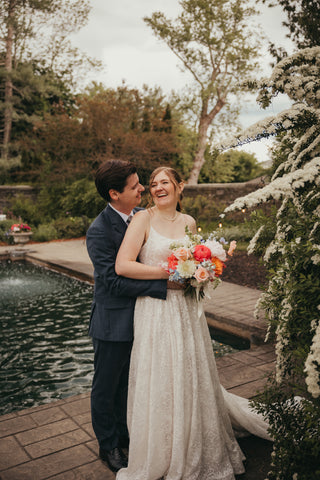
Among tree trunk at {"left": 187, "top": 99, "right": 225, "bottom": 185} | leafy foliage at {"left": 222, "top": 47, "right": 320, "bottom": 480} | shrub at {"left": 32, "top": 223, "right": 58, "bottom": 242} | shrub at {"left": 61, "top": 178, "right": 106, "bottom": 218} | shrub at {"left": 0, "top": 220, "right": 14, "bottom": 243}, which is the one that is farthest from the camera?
tree trunk at {"left": 187, "top": 99, "right": 225, "bottom": 185}

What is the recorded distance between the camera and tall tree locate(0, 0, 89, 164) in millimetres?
22891

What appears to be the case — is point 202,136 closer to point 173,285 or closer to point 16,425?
point 16,425

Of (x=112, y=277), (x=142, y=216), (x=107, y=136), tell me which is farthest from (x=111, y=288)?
(x=107, y=136)

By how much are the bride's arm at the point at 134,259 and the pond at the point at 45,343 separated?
95.9 inches

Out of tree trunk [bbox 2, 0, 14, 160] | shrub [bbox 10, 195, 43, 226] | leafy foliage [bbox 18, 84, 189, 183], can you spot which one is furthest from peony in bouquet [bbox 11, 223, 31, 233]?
tree trunk [bbox 2, 0, 14, 160]

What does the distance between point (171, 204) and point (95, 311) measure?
839 mm

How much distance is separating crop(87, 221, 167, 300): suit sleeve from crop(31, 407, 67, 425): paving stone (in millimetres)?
1330

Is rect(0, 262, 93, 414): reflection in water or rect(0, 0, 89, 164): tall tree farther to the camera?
rect(0, 0, 89, 164): tall tree

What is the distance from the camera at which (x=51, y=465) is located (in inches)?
105

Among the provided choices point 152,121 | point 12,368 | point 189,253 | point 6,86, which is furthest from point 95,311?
point 6,86

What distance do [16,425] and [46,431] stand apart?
0.91ft

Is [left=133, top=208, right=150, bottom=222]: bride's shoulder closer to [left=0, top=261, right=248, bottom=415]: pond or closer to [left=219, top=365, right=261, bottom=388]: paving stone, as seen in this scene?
[left=219, top=365, right=261, bottom=388]: paving stone

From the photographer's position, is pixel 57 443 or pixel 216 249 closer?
pixel 216 249

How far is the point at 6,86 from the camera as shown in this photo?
2291cm
